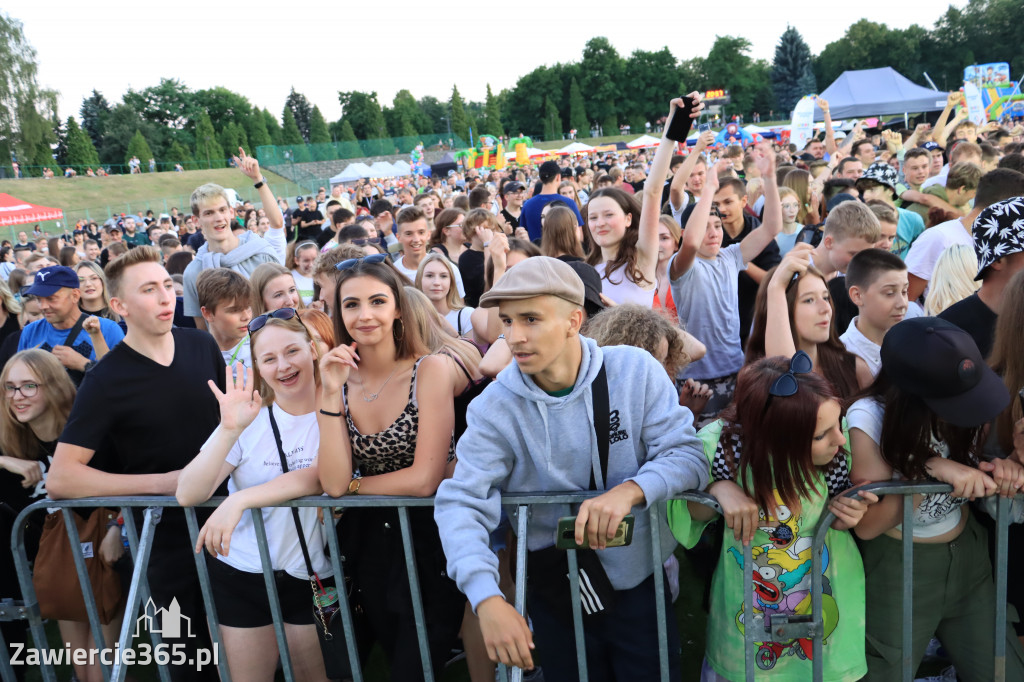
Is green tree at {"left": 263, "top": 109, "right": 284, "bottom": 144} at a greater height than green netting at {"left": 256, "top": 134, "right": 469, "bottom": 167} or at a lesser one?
greater

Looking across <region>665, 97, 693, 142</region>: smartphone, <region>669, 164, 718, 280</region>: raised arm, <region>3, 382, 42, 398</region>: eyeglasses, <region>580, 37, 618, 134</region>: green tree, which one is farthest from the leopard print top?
<region>580, 37, 618, 134</region>: green tree

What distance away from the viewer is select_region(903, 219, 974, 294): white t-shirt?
14.7ft

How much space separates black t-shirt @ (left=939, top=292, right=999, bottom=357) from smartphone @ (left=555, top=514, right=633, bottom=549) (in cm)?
168

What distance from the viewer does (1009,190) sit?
424 centimetres

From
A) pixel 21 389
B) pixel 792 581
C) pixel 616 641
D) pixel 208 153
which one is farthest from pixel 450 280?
pixel 208 153

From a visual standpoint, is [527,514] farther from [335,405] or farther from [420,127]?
[420,127]

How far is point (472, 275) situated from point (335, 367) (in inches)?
149

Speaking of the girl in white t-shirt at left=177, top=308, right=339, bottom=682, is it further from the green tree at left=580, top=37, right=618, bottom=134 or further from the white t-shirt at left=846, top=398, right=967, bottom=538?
the green tree at left=580, top=37, right=618, bottom=134

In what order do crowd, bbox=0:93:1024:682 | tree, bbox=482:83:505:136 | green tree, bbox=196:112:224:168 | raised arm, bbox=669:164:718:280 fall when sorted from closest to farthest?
crowd, bbox=0:93:1024:682, raised arm, bbox=669:164:718:280, green tree, bbox=196:112:224:168, tree, bbox=482:83:505:136

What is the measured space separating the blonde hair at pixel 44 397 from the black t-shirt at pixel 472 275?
3.33 m

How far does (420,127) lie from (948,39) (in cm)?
6400

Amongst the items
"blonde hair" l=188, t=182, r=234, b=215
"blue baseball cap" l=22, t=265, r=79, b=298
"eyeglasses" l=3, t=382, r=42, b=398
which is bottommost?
"eyeglasses" l=3, t=382, r=42, b=398

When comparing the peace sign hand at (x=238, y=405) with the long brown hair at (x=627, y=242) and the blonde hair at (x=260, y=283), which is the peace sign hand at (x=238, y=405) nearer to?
the blonde hair at (x=260, y=283)

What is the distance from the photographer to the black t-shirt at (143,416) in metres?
Result: 3.04
